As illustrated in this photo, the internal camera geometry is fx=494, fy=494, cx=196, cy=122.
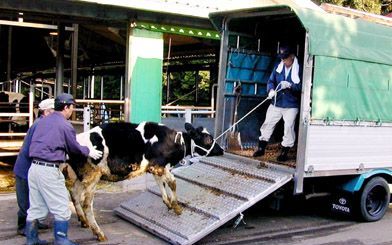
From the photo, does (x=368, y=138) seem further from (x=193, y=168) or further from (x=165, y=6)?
(x=165, y=6)

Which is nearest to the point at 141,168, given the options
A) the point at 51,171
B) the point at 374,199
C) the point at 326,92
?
the point at 51,171

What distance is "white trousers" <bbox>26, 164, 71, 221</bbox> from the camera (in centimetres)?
562

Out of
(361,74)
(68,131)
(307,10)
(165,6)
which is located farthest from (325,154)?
(165,6)

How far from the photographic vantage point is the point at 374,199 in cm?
806

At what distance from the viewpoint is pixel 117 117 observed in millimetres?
11969

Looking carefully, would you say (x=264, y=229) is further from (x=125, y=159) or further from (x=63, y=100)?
(x=63, y=100)

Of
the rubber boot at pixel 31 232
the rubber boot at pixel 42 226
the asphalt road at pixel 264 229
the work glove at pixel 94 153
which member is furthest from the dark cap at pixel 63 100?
the rubber boot at pixel 42 226

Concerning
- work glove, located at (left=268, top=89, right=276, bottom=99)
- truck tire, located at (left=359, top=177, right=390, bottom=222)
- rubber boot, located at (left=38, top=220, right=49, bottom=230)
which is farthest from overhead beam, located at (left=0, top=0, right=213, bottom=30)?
truck tire, located at (left=359, top=177, right=390, bottom=222)

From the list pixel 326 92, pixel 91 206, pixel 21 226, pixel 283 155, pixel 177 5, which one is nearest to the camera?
pixel 91 206

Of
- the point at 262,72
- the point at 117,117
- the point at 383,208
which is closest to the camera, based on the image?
the point at 383,208

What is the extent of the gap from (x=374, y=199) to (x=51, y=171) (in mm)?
5211

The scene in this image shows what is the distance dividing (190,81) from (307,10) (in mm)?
20240

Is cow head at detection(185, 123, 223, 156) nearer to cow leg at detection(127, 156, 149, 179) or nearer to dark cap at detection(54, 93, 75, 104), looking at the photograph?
cow leg at detection(127, 156, 149, 179)

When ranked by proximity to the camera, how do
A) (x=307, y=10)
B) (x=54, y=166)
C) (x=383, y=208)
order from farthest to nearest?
(x=383, y=208), (x=307, y=10), (x=54, y=166)
